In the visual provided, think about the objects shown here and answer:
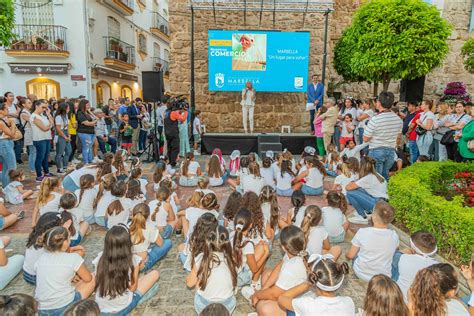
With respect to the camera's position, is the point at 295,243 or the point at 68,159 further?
the point at 68,159

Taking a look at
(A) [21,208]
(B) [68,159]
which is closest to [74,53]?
(B) [68,159]

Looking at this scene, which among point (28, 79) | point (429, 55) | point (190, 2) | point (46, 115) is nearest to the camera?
point (46, 115)

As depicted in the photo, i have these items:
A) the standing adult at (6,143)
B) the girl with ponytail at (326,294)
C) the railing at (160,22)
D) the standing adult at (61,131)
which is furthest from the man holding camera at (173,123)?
the railing at (160,22)

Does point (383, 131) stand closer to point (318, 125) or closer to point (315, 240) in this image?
point (315, 240)

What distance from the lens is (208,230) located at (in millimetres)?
2859

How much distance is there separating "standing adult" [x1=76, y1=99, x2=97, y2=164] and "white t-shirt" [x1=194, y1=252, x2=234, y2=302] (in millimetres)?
6103

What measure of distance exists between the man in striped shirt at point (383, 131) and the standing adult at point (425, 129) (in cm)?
224

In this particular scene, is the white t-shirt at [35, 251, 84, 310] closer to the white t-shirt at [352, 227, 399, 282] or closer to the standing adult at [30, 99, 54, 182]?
the white t-shirt at [352, 227, 399, 282]

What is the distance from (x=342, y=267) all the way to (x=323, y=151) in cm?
780

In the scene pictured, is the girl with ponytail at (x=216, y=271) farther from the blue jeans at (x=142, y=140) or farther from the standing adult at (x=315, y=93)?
the standing adult at (x=315, y=93)

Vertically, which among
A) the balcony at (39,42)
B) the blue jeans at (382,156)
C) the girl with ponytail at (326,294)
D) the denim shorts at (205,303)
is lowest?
the denim shorts at (205,303)

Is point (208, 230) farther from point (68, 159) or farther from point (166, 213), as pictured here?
point (68, 159)

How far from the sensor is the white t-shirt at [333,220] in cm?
419

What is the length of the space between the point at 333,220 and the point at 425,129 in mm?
4214
